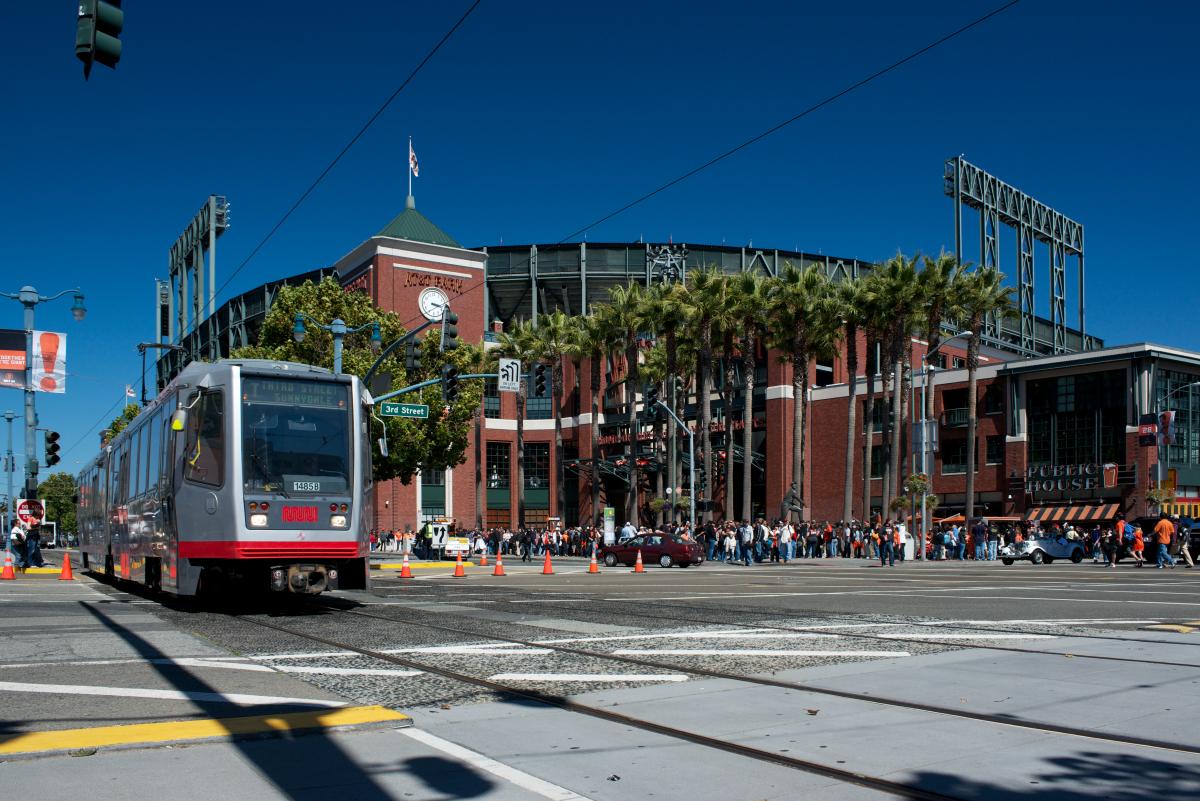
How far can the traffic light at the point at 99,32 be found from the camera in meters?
8.92

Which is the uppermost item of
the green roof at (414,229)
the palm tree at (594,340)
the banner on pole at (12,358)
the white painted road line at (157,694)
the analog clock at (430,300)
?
the green roof at (414,229)

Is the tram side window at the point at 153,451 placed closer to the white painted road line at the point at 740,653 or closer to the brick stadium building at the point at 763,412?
the white painted road line at the point at 740,653

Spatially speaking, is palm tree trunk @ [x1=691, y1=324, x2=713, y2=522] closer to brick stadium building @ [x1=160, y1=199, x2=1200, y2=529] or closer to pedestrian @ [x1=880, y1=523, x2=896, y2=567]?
brick stadium building @ [x1=160, y1=199, x2=1200, y2=529]

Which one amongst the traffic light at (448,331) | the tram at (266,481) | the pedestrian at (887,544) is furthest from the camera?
the pedestrian at (887,544)

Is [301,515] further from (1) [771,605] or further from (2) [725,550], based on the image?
(2) [725,550]

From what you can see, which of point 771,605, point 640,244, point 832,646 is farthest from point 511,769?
point 640,244

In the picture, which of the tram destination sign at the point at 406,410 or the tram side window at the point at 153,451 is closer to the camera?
the tram side window at the point at 153,451

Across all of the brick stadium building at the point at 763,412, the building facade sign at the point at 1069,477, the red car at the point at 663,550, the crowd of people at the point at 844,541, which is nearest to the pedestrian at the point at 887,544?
the crowd of people at the point at 844,541

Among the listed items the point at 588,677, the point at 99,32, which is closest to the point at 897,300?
the point at 588,677

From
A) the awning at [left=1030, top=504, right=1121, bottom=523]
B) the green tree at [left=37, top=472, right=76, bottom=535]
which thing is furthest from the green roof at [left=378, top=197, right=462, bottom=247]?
the green tree at [left=37, top=472, right=76, bottom=535]

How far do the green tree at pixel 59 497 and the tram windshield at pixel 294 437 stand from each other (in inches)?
5174

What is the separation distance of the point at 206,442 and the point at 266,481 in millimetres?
1031

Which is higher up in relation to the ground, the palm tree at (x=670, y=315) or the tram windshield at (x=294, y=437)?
the palm tree at (x=670, y=315)

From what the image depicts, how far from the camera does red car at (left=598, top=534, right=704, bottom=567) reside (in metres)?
38.7
